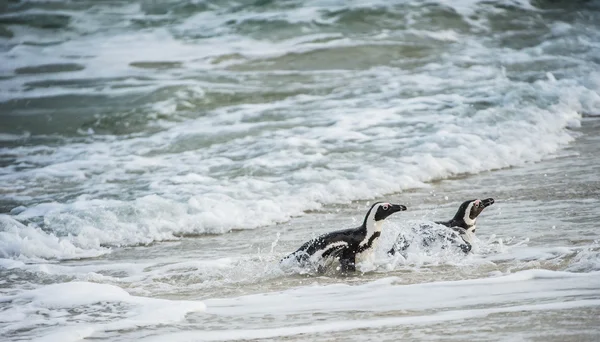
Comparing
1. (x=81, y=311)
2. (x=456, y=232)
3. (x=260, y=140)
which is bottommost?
(x=260, y=140)

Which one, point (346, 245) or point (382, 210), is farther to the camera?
point (382, 210)

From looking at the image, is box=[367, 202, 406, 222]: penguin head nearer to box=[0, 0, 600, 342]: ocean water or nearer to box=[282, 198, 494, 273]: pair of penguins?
box=[282, 198, 494, 273]: pair of penguins

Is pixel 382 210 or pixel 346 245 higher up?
pixel 382 210

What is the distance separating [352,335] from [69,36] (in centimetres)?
1625

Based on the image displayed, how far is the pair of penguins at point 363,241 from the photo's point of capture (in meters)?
6.46

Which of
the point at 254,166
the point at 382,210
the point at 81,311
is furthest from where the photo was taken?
the point at 254,166

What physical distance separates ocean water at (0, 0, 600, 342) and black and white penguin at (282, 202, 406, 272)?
123 millimetres

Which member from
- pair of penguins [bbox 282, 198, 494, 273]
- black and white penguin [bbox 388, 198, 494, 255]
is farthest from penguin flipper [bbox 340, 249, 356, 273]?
black and white penguin [bbox 388, 198, 494, 255]

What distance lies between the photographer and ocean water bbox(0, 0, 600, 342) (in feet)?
17.9

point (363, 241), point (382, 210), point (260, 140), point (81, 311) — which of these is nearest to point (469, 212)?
point (382, 210)

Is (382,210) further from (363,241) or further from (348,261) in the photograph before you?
(348,261)

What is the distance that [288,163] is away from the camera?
10547 millimetres

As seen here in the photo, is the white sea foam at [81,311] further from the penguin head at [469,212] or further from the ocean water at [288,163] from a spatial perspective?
the penguin head at [469,212]

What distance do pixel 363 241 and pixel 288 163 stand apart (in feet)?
13.4
